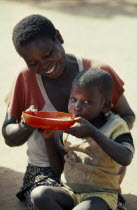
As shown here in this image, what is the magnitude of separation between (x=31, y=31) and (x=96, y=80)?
51cm

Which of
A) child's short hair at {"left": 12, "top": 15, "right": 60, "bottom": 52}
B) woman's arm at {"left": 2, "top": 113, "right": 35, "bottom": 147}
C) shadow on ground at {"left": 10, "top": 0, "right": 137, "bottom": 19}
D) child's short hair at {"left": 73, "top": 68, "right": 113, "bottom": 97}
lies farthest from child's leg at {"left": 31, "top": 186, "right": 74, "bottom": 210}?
shadow on ground at {"left": 10, "top": 0, "right": 137, "bottom": 19}

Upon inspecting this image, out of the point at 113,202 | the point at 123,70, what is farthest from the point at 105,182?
the point at 123,70

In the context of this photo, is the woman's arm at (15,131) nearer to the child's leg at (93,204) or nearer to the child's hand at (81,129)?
the child's hand at (81,129)

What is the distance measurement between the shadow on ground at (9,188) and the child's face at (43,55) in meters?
1.06

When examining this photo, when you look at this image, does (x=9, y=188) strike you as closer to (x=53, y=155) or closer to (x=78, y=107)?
(x=53, y=155)

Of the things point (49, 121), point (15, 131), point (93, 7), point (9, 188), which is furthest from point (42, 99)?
point (93, 7)

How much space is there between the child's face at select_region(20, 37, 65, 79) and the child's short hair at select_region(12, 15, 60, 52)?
3 centimetres

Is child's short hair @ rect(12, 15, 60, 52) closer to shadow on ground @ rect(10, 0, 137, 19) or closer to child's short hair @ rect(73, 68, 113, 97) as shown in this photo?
child's short hair @ rect(73, 68, 113, 97)

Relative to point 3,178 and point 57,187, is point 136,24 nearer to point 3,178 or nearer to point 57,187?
point 3,178

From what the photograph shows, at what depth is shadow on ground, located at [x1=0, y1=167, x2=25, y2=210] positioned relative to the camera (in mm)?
3715

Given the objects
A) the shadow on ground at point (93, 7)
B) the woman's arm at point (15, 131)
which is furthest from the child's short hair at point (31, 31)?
the shadow on ground at point (93, 7)

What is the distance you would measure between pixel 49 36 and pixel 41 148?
0.76m

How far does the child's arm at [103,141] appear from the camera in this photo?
2.81m

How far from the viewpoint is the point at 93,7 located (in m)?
10.9
